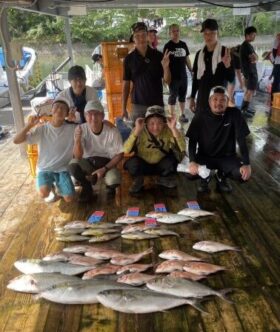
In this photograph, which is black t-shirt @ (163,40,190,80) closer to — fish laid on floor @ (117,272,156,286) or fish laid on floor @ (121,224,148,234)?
fish laid on floor @ (121,224,148,234)

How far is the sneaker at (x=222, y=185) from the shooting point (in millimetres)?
3898

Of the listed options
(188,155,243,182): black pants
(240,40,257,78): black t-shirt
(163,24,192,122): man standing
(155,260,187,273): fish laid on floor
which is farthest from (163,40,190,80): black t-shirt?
(155,260,187,273): fish laid on floor

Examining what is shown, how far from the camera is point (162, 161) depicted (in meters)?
3.92

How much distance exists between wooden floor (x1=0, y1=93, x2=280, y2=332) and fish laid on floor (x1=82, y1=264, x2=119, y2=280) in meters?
0.25

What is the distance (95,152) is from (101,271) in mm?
1738

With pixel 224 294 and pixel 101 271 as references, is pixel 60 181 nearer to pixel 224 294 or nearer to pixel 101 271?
pixel 101 271

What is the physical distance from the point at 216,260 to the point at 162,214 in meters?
0.78

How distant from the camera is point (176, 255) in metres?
2.64

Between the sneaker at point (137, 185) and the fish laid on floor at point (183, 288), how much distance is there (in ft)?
5.63

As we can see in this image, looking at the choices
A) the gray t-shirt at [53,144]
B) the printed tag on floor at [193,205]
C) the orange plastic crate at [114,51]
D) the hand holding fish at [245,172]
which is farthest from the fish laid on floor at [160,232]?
the orange plastic crate at [114,51]

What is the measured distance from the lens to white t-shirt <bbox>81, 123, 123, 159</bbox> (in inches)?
150

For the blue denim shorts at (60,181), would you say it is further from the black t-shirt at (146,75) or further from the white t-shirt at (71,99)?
the black t-shirt at (146,75)

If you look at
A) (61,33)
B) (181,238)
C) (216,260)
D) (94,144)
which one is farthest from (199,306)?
(61,33)

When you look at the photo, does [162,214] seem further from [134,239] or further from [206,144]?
[206,144]
